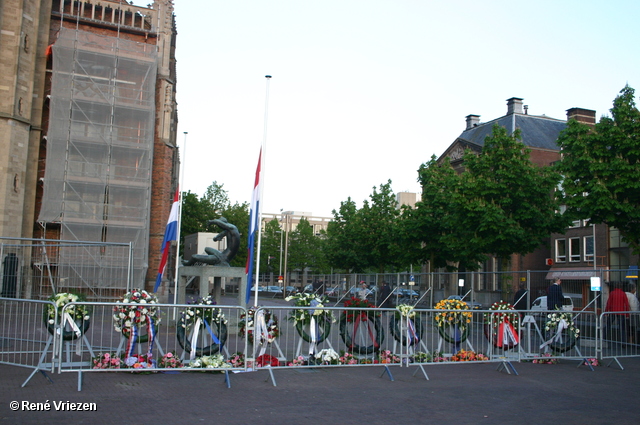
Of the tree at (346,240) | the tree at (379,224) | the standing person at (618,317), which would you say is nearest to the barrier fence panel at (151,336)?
the standing person at (618,317)

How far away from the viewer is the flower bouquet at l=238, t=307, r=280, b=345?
10414 millimetres

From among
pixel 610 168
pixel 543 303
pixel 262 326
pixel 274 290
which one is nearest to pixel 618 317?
pixel 543 303

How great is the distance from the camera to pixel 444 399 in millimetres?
9258

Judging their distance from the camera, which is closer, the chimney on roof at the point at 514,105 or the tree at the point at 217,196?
the chimney on roof at the point at 514,105

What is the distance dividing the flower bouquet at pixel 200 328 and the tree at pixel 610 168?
61.3 feet

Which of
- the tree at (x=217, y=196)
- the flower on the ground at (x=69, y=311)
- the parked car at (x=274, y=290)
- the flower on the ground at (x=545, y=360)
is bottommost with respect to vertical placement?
the parked car at (x=274, y=290)

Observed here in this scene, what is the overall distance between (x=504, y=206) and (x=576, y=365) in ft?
58.8

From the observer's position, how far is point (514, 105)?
55531 millimetres

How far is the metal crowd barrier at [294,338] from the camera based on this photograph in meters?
10.1

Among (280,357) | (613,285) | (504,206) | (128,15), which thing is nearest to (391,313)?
(280,357)

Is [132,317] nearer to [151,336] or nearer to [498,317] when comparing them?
[151,336]

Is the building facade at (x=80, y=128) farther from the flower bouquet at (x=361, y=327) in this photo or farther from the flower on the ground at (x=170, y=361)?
the flower bouquet at (x=361, y=327)

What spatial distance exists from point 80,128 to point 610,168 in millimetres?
26243

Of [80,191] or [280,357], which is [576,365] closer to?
[280,357]
